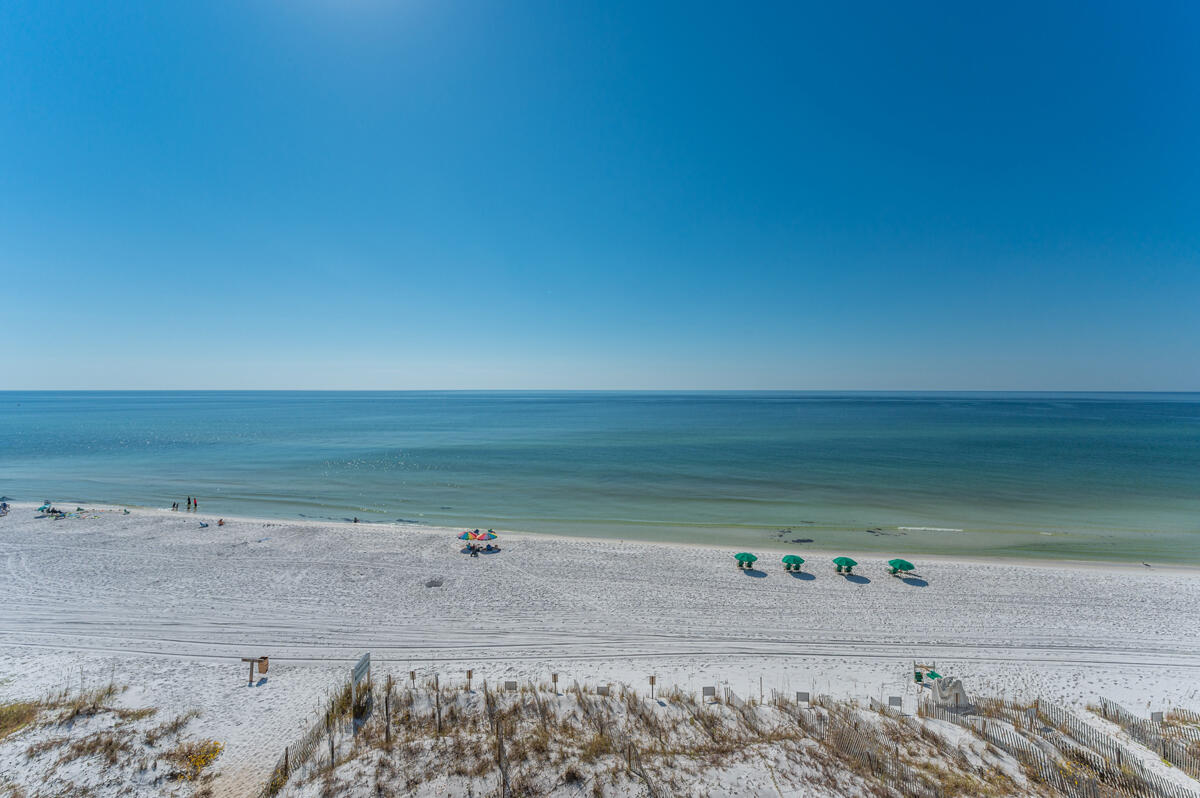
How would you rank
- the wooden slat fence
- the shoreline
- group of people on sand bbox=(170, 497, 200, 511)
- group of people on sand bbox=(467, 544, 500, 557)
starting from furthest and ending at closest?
group of people on sand bbox=(170, 497, 200, 511) → group of people on sand bbox=(467, 544, 500, 557) → the shoreline → the wooden slat fence

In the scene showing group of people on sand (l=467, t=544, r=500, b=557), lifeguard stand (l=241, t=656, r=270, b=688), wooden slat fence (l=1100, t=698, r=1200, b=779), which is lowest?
group of people on sand (l=467, t=544, r=500, b=557)

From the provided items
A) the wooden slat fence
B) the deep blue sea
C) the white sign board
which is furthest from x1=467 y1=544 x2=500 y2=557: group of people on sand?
the wooden slat fence

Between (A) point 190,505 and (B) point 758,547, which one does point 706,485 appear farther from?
(A) point 190,505

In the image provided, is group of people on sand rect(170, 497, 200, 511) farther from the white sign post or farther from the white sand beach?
the white sign post

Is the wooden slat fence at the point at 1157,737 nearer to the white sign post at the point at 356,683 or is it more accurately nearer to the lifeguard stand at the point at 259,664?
the white sign post at the point at 356,683

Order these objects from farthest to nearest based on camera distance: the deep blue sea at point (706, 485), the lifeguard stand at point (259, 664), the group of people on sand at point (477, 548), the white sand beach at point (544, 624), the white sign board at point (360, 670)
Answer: the deep blue sea at point (706, 485) < the group of people on sand at point (477, 548) < the white sand beach at point (544, 624) < the lifeguard stand at point (259, 664) < the white sign board at point (360, 670)

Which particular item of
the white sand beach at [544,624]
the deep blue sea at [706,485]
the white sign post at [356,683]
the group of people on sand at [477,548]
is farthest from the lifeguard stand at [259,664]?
the deep blue sea at [706,485]
